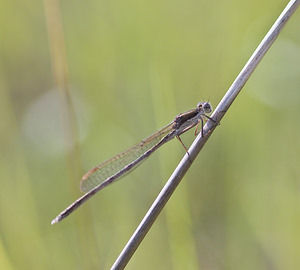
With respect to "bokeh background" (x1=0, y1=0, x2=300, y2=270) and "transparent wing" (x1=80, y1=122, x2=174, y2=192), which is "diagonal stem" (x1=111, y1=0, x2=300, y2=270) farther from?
"transparent wing" (x1=80, y1=122, x2=174, y2=192)

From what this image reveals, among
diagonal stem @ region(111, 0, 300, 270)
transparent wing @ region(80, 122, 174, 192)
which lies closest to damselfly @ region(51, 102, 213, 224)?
transparent wing @ region(80, 122, 174, 192)

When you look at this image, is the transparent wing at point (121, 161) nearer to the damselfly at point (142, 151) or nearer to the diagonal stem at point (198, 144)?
the damselfly at point (142, 151)

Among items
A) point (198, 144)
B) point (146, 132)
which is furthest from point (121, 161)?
point (198, 144)

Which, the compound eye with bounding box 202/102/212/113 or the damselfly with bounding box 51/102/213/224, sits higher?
the compound eye with bounding box 202/102/212/113

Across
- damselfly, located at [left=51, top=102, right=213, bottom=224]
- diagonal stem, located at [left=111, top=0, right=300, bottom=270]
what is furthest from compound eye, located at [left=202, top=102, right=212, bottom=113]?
diagonal stem, located at [left=111, top=0, right=300, bottom=270]

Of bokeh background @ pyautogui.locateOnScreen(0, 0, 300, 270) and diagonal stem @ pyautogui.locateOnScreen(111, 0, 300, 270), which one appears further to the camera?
bokeh background @ pyautogui.locateOnScreen(0, 0, 300, 270)

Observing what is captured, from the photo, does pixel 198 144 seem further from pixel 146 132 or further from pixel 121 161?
pixel 146 132

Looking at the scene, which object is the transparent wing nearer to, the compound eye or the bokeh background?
the bokeh background

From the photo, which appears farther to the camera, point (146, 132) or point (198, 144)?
point (146, 132)
